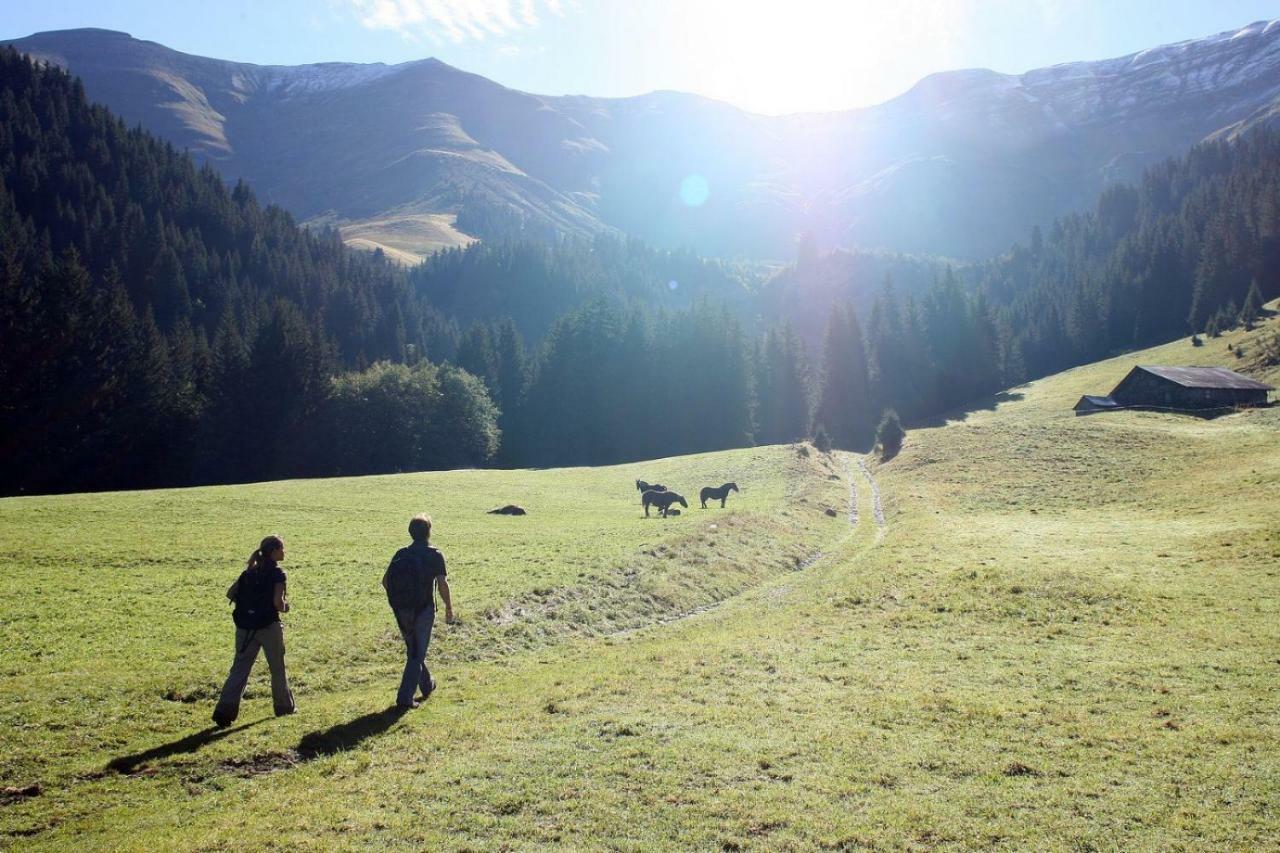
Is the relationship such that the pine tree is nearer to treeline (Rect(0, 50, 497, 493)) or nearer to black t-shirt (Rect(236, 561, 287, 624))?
treeline (Rect(0, 50, 497, 493))

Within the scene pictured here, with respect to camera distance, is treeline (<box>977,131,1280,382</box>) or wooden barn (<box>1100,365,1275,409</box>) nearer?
wooden barn (<box>1100,365,1275,409</box>)

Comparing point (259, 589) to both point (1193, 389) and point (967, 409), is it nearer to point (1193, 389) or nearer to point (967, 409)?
point (1193, 389)

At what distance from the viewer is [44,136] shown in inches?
5881

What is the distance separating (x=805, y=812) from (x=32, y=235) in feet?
495

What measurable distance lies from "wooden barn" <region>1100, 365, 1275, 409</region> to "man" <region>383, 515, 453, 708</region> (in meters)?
88.7

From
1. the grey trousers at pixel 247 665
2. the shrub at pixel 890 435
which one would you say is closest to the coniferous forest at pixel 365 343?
the shrub at pixel 890 435

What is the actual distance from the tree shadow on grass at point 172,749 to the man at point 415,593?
302 cm

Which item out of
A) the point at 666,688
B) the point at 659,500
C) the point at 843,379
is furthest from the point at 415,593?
the point at 843,379

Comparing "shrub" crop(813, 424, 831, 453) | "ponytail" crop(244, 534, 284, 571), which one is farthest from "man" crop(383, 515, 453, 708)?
"shrub" crop(813, 424, 831, 453)

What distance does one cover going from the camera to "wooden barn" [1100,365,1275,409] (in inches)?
3009

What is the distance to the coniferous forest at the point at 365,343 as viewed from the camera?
69.6 metres

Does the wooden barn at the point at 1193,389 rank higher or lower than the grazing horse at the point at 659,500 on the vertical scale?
higher

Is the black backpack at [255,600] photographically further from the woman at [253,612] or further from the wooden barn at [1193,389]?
the wooden barn at [1193,389]

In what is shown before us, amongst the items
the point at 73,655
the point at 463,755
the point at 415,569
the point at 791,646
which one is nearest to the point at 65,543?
the point at 73,655
